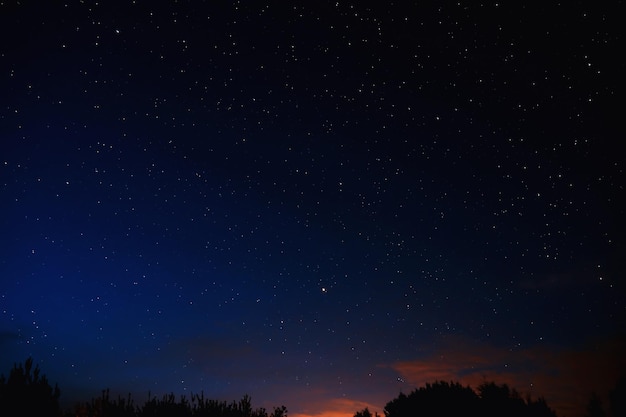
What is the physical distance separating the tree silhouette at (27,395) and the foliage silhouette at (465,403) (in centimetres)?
1874

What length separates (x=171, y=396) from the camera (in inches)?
525

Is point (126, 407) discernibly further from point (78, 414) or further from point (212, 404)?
point (212, 404)

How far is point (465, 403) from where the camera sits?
20562mm

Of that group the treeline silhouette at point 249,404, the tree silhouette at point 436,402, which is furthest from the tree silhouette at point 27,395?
the tree silhouette at point 436,402

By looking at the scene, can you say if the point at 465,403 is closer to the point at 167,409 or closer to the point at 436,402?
the point at 436,402

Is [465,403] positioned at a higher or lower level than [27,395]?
lower

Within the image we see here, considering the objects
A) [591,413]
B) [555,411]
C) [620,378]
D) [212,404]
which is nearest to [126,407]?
[212,404]

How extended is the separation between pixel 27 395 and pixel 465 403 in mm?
19672

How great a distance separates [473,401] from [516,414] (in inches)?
87.3

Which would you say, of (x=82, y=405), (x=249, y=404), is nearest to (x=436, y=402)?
(x=249, y=404)

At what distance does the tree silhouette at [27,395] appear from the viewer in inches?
349

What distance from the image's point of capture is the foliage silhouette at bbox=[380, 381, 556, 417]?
19125 mm

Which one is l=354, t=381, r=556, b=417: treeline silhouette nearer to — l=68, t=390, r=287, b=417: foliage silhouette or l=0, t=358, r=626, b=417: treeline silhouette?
l=0, t=358, r=626, b=417: treeline silhouette

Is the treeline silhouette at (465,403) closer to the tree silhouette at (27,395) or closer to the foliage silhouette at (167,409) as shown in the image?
the foliage silhouette at (167,409)
